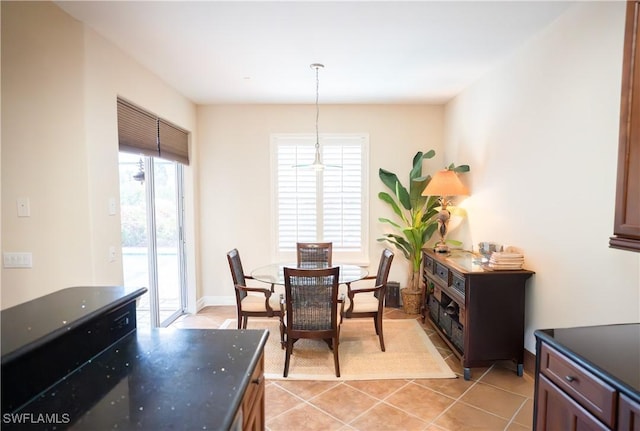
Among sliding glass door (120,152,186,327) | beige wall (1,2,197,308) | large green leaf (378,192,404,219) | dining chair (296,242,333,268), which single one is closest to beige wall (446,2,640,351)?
large green leaf (378,192,404,219)

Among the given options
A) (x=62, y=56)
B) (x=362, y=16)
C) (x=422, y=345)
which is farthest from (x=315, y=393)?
(x=62, y=56)

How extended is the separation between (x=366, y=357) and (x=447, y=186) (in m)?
2.04

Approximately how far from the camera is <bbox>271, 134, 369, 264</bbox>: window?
187 inches

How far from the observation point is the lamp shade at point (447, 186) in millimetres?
3652

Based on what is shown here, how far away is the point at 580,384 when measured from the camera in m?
1.33

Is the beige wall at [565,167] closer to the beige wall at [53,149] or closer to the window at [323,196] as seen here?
the window at [323,196]

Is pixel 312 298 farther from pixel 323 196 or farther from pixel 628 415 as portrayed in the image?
pixel 323 196

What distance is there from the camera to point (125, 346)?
1.45m

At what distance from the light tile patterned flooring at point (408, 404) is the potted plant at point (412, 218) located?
5.02 feet

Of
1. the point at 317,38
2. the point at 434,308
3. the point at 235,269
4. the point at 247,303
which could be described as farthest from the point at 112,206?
the point at 434,308

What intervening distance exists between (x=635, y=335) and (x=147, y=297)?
4.22 meters

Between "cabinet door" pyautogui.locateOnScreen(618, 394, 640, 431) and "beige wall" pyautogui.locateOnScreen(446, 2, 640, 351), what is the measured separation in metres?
0.99

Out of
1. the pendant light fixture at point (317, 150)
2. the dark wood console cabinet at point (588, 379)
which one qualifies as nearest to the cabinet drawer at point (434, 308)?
the pendant light fixture at point (317, 150)

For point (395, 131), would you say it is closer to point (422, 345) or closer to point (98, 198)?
point (422, 345)
